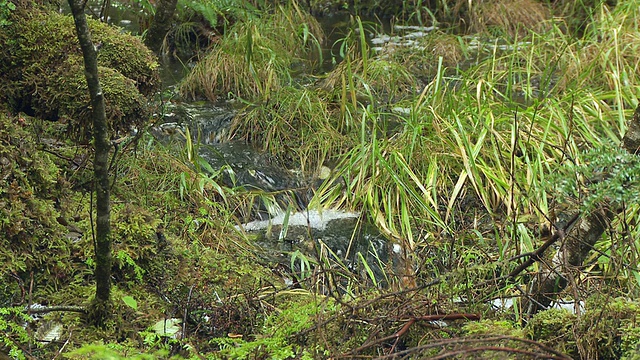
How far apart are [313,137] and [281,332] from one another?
9.60ft

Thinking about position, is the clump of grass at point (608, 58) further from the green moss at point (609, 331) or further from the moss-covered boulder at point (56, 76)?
the moss-covered boulder at point (56, 76)

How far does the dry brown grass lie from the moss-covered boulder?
504 centimetres

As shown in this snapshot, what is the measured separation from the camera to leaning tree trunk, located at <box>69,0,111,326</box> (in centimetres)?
202

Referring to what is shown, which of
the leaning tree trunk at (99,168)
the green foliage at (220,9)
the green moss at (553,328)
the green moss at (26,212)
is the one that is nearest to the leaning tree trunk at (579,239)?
the green moss at (553,328)

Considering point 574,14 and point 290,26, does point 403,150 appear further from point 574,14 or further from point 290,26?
point 574,14

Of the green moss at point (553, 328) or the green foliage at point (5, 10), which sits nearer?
the green moss at point (553, 328)

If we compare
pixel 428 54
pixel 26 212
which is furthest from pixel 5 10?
pixel 428 54

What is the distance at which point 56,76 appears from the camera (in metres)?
3.12

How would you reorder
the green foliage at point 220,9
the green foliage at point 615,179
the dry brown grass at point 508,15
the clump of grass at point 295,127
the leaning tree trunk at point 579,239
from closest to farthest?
the green foliage at point 615,179, the leaning tree trunk at point 579,239, the clump of grass at point 295,127, the green foliage at point 220,9, the dry brown grass at point 508,15

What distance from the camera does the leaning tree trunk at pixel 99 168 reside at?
2.02m

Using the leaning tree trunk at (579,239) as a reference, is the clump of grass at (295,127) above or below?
below

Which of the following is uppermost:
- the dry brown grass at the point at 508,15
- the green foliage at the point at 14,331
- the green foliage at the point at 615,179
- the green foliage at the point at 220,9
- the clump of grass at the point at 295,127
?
the green foliage at the point at 220,9

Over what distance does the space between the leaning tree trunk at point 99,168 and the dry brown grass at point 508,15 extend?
5.83m

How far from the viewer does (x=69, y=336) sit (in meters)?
2.39
